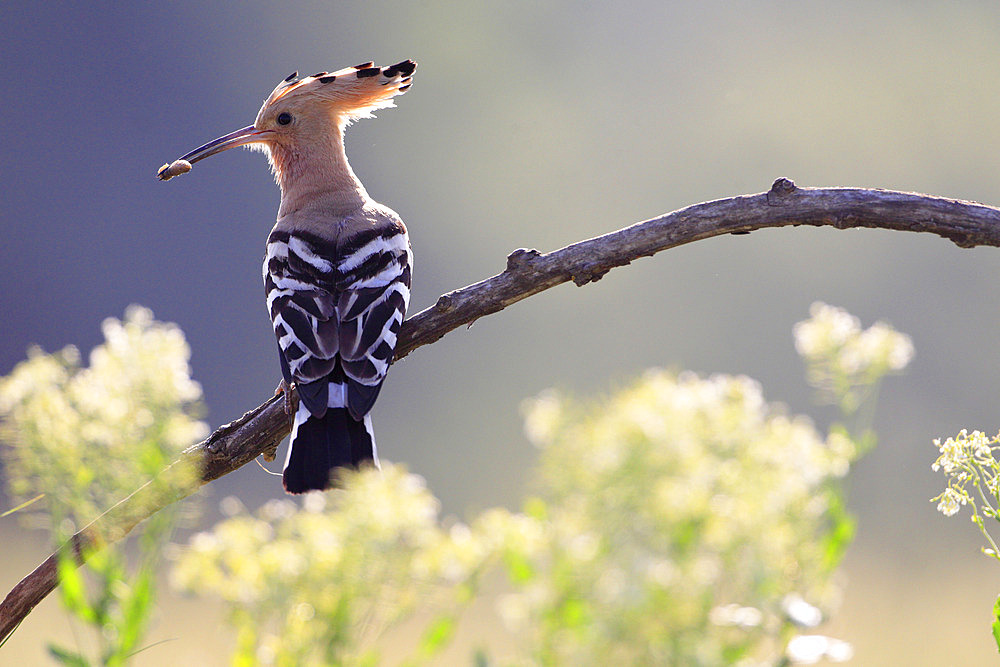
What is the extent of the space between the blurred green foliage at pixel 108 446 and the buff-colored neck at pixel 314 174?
1.76m

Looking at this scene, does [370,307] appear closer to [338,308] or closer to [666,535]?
[338,308]

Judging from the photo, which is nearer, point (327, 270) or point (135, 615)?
point (135, 615)

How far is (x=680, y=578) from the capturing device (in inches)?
13.4

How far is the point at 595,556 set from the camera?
0.35 metres

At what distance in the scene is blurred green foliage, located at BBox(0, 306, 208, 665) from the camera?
41cm

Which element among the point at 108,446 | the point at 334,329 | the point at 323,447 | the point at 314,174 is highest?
the point at 314,174

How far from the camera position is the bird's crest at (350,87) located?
235cm

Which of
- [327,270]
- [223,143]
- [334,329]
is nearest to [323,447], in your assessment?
[334,329]

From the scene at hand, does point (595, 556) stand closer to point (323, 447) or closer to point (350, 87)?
point (323, 447)

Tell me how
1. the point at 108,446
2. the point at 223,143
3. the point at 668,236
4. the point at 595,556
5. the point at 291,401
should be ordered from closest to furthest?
the point at 595,556 < the point at 108,446 < the point at 668,236 < the point at 291,401 < the point at 223,143

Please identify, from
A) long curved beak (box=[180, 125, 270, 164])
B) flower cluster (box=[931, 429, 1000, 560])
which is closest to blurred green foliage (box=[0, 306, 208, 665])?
flower cluster (box=[931, 429, 1000, 560])

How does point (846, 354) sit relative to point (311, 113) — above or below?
below

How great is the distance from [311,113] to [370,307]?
89cm

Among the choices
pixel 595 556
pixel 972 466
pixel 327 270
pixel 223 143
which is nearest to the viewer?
pixel 595 556
